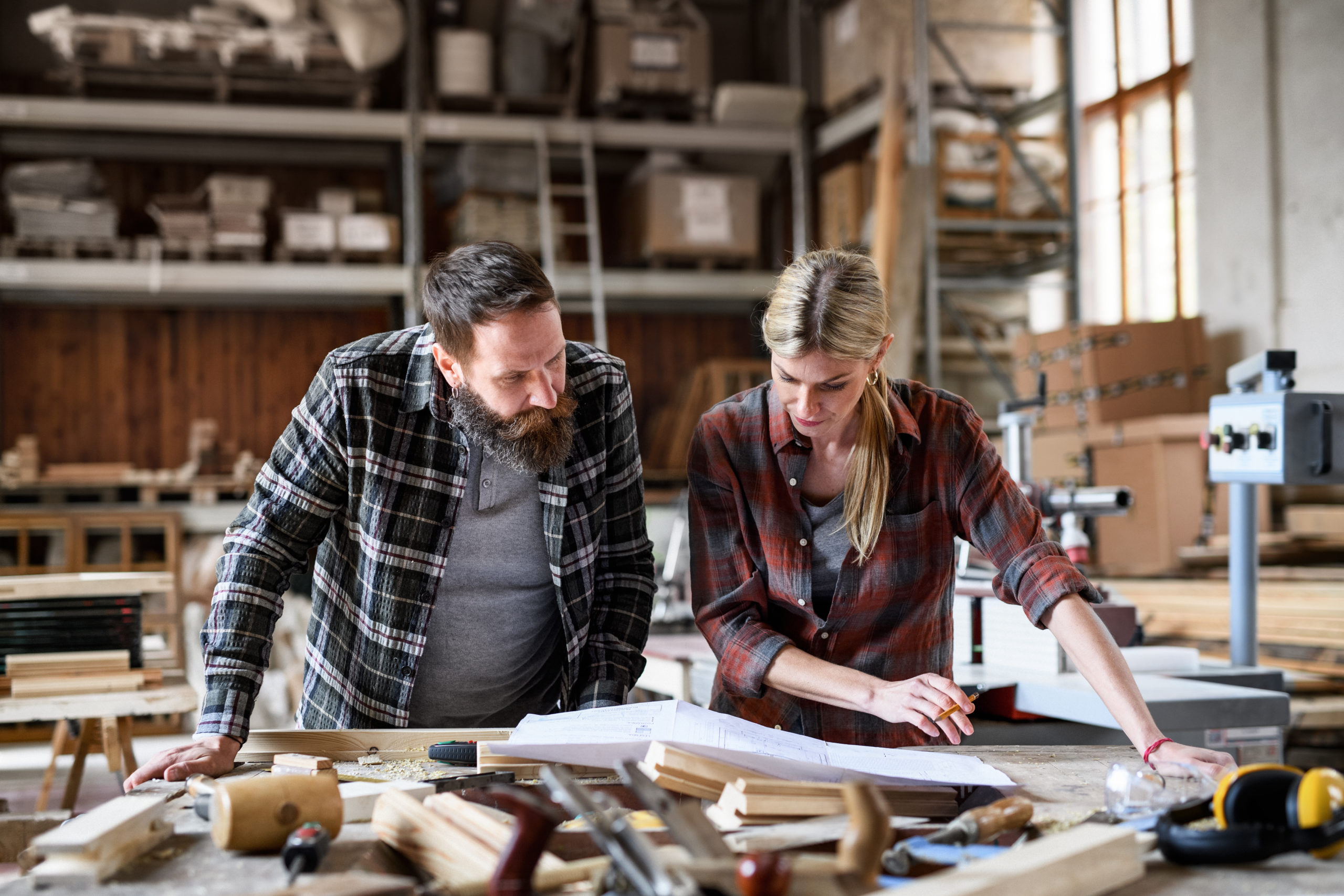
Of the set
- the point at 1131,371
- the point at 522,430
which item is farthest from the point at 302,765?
the point at 1131,371

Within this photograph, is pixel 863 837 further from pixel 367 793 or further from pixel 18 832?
pixel 18 832

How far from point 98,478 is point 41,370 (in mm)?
1265

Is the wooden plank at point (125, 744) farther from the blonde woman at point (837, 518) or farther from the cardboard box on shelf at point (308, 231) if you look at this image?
the cardboard box on shelf at point (308, 231)

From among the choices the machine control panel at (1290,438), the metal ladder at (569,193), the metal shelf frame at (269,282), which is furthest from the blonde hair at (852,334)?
the metal shelf frame at (269,282)

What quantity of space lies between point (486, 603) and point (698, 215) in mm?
5893

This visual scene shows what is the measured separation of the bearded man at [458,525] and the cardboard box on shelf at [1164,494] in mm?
4156

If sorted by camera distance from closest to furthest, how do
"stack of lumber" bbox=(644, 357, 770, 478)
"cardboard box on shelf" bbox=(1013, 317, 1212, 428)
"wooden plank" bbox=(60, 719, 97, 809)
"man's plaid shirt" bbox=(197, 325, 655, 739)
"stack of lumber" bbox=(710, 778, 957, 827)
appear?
1. "stack of lumber" bbox=(710, 778, 957, 827)
2. "man's plaid shirt" bbox=(197, 325, 655, 739)
3. "wooden plank" bbox=(60, 719, 97, 809)
4. "cardboard box on shelf" bbox=(1013, 317, 1212, 428)
5. "stack of lumber" bbox=(644, 357, 770, 478)

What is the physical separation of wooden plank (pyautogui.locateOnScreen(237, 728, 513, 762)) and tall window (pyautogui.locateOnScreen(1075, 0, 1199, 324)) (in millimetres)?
6671

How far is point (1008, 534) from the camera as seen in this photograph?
1.94m

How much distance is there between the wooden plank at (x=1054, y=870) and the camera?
1.01m

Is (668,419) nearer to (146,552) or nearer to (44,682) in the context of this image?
(146,552)

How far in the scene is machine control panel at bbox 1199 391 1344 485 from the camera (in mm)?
2654

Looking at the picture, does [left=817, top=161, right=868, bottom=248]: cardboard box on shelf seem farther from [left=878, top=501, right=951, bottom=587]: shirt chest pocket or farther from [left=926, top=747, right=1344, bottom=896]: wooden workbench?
[left=926, top=747, right=1344, bottom=896]: wooden workbench

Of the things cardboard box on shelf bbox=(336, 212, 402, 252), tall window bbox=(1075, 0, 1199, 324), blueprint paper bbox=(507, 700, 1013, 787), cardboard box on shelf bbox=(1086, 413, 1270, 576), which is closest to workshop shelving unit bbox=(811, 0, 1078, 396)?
tall window bbox=(1075, 0, 1199, 324)
